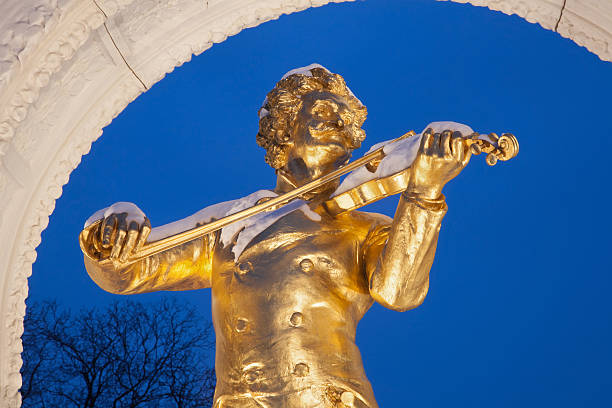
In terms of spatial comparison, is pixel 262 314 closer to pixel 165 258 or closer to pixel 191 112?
pixel 165 258

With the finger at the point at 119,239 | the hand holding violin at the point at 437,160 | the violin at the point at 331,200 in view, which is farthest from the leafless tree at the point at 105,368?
the hand holding violin at the point at 437,160

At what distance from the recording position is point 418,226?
2.73 meters

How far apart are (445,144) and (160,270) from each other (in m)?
1.19

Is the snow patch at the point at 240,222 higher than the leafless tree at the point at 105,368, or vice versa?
the leafless tree at the point at 105,368

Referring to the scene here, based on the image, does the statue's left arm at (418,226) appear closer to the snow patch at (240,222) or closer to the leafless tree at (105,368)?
the snow patch at (240,222)

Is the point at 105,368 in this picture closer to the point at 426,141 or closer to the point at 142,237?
the point at 142,237

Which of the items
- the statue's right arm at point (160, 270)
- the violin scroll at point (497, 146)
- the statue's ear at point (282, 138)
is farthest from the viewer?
the statue's ear at point (282, 138)

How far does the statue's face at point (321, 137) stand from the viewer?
10.7ft

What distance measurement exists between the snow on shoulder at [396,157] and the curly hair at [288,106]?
1.34 ft

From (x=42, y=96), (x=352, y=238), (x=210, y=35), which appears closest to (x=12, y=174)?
(x=42, y=96)

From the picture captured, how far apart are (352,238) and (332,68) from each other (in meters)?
5.41

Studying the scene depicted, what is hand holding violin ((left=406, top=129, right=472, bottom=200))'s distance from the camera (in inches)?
102

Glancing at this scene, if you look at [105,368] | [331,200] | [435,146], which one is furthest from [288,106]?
[105,368]

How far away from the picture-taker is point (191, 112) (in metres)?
9.73
